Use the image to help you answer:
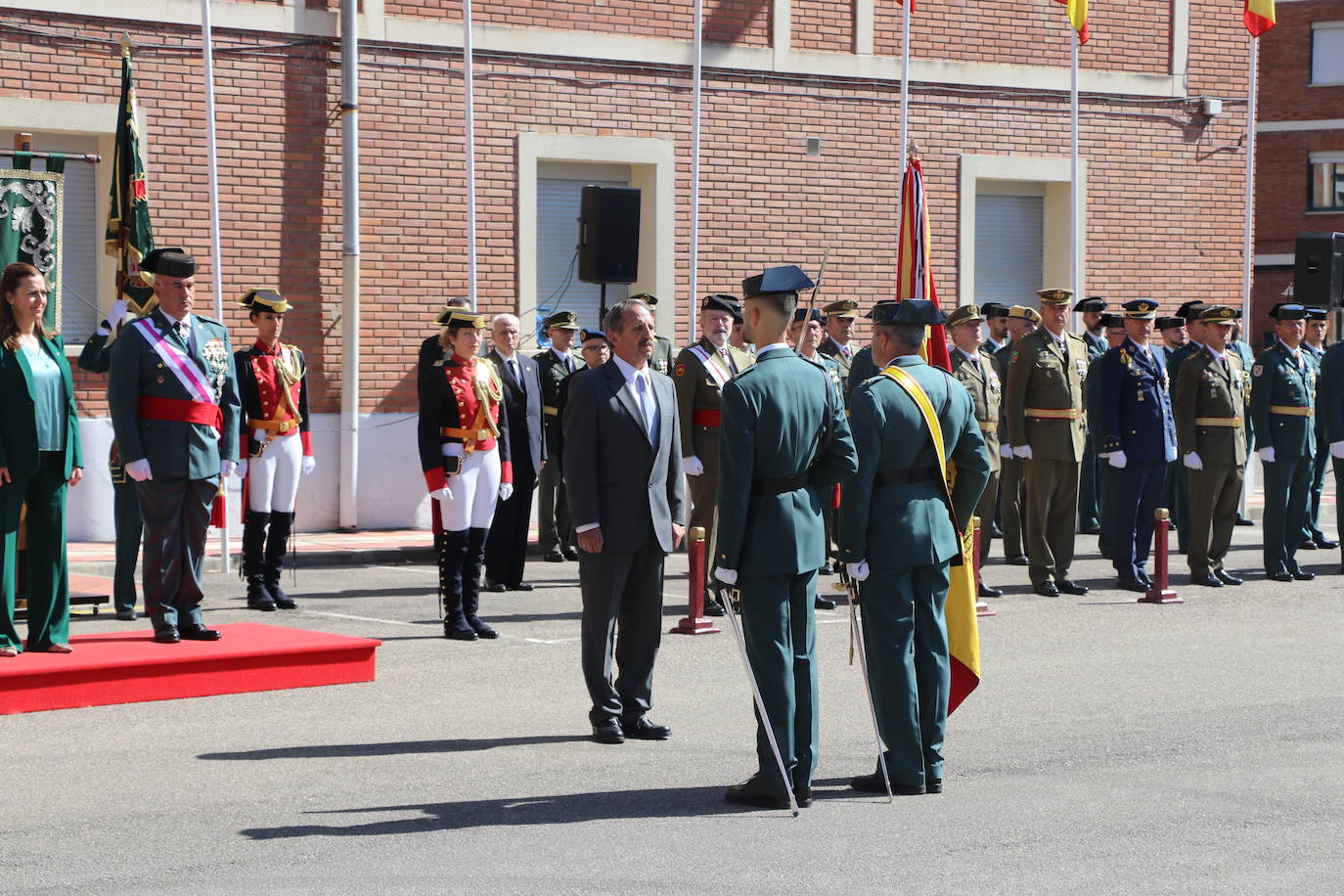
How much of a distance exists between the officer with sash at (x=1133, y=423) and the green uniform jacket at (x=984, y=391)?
778 millimetres

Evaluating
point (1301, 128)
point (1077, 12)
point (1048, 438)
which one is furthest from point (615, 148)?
point (1301, 128)

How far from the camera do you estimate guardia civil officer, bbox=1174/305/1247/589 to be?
14078mm

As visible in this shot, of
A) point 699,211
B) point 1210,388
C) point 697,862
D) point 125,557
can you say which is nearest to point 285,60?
point 699,211

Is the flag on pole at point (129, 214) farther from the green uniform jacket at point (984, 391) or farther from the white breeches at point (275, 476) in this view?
the green uniform jacket at point (984, 391)

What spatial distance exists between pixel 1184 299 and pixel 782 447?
624 inches

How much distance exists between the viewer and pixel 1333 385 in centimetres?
1484

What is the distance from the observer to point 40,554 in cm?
927

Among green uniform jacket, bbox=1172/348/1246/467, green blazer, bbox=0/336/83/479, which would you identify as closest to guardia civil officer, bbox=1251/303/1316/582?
green uniform jacket, bbox=1172/348/1246/467

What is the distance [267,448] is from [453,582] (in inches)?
79.7

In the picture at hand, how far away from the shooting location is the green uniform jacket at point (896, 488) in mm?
7117

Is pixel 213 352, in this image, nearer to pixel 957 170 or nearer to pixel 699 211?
pixel 699 211

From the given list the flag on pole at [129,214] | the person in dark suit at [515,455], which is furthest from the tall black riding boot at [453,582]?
the flag on pole at [129,214]

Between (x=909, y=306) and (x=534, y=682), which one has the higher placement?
(x=909, y=306)

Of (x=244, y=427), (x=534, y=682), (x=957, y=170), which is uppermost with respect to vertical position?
(x=957, y=170)
